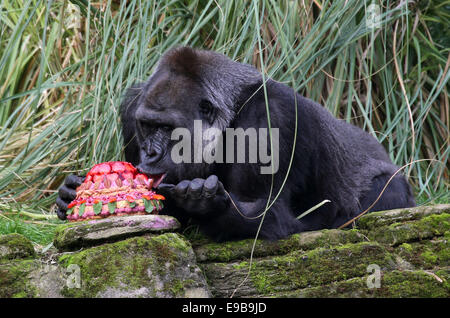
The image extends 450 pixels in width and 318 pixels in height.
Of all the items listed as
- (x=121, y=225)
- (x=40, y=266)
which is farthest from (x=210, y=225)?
(x=40, y=266)

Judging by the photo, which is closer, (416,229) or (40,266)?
(40,266)

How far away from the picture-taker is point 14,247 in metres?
2.37

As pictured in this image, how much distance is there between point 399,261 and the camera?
259 centimetres

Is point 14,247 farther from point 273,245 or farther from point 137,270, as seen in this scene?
point 273,245

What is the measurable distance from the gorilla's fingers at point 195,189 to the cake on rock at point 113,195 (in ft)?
0.63

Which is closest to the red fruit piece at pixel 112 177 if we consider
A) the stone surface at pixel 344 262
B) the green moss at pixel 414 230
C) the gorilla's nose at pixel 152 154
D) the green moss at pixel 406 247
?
the gorilla's nose at pixel 152 154

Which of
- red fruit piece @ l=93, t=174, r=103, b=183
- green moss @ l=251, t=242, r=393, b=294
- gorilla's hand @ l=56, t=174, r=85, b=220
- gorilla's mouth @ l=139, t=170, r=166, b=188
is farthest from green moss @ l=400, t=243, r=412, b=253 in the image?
gorilla's hand @ l=56, t=174, r=85, b=220

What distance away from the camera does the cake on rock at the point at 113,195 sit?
103 inches

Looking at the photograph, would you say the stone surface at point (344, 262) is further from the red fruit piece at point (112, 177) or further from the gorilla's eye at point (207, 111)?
the gorilla's eye at point (207, 111)

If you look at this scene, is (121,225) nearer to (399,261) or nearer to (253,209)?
(253,209)

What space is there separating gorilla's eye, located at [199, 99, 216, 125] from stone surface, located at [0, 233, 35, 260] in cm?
107

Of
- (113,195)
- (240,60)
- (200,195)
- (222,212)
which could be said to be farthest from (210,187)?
(240,60)

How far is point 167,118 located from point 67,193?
58 centimetres
